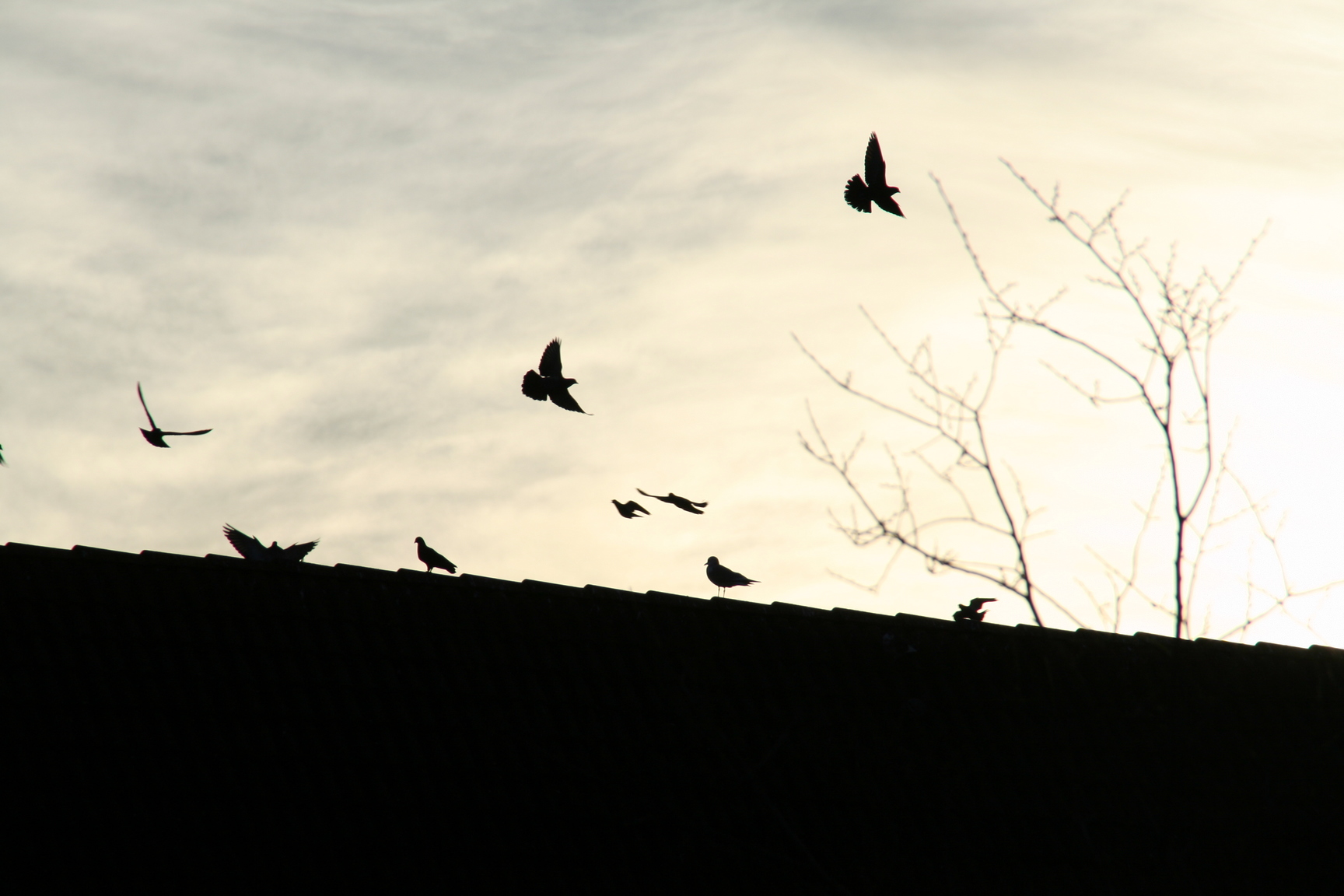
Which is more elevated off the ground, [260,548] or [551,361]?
[551,361]

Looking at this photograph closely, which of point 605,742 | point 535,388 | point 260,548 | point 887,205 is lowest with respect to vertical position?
point 605,742

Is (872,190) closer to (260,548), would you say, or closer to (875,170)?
(875,170)

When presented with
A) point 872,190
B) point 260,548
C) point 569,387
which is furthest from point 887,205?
point 260,548

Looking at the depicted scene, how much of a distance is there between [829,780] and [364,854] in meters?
2.61

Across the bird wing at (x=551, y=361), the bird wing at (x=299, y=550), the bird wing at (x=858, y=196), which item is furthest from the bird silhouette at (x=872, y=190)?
the bird wing at (x=299, y=550)

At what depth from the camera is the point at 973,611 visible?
8.59 m

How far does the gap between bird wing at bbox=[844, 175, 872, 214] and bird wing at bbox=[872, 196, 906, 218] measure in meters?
0.06

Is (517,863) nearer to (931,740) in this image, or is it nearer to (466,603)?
(466,603)

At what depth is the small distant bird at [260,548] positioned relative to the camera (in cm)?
804

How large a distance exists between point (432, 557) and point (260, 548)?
1395 millimetres

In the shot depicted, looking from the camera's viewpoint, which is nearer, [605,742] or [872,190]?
[605,742]

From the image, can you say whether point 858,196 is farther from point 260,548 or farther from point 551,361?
point 260,548

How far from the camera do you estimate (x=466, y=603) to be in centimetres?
724

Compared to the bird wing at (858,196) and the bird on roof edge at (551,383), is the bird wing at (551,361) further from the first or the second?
the bird wing at (858,196)
